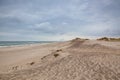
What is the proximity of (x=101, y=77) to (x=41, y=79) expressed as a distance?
3574 millimetres

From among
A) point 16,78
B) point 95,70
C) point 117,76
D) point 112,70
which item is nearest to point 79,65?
point 95,70

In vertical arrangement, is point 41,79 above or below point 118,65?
below

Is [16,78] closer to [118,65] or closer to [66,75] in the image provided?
[66,75]

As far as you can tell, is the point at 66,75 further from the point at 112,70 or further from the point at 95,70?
the point at 112,70

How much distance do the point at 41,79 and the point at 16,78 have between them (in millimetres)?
1713

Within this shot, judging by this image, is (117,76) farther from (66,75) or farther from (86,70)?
(66,75)

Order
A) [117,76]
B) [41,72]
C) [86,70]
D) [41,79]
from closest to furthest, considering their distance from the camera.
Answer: [117,76] → [41,79] → [86,70] → [41,72]

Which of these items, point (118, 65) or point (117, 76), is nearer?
point (117, 76)

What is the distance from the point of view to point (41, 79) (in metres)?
8.05

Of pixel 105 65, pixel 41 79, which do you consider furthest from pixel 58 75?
pixel 105 65

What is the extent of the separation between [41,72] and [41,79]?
1.35m

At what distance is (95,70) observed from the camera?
27.7ft

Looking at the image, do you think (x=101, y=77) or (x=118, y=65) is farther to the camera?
(x=118, y=65)

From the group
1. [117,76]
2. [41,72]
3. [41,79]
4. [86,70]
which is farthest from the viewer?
[41,72]
